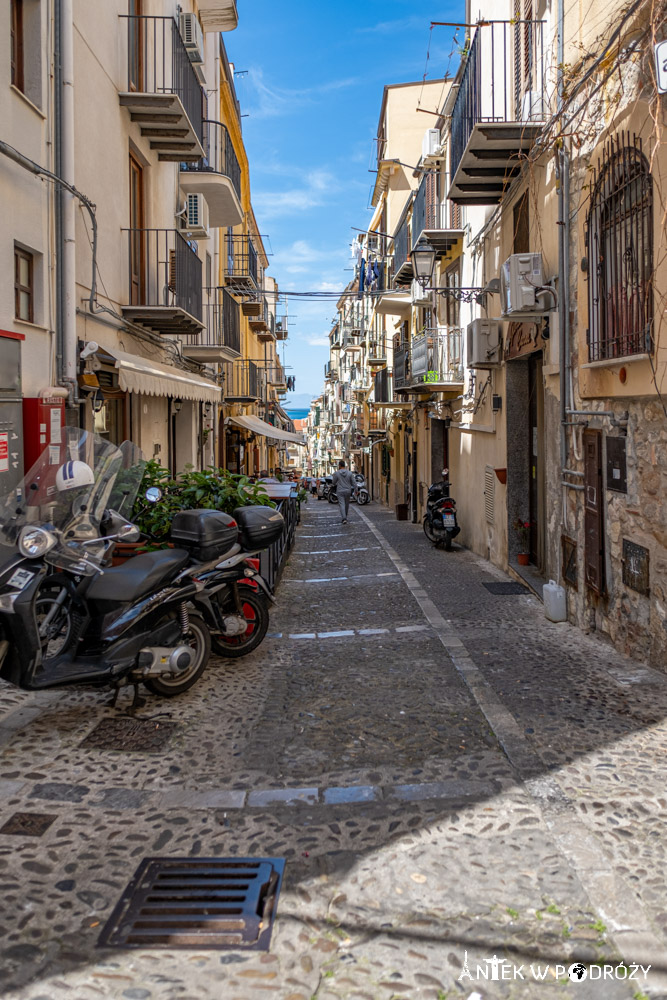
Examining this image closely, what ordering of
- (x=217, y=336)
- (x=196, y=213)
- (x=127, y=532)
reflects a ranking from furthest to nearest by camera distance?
(x=217, y=336) → (x=196, y=213) → (x=127, y=532)

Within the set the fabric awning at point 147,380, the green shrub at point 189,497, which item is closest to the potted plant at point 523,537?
the green shrub at point 189,497

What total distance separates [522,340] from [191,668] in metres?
6.60

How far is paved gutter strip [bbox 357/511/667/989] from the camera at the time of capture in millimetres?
2916

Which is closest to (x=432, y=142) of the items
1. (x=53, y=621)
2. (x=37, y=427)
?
(x=37, y=427)

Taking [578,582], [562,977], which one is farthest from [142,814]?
[578,582]

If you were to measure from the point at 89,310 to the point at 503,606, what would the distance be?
19.6ft

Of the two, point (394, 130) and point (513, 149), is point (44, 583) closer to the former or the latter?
point (513, 149)

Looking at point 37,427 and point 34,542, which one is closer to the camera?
point 34,542

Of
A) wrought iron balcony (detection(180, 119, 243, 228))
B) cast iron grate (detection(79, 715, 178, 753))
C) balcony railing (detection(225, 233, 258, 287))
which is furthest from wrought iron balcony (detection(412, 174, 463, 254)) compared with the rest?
cast iron grate (detection(79, 715, 178, 753))

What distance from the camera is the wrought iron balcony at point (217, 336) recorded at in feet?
52.3

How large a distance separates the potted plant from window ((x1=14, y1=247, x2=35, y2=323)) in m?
6.86

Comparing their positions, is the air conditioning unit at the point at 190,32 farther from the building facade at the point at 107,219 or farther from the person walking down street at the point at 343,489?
the person walking down street at the point at 343,489

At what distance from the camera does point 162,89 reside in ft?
36.9

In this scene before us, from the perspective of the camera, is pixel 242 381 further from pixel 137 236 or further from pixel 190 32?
pixel 137 236
